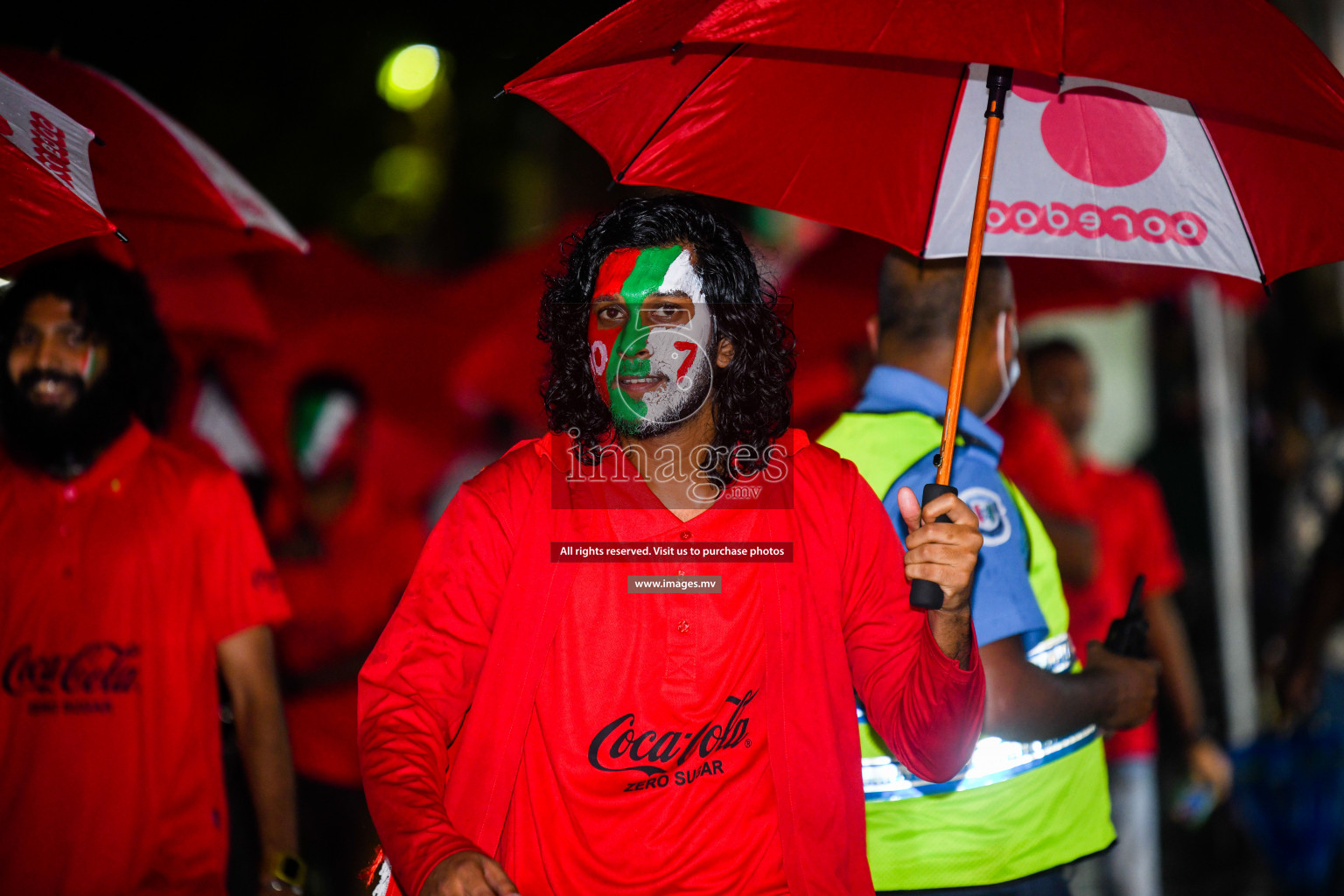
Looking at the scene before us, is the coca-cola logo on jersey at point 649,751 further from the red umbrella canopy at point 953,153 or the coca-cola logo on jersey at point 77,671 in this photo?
the coca-cola logo on jersey at point 77,671

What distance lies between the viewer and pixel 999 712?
3.01 metres

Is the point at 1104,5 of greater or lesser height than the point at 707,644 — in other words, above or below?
above

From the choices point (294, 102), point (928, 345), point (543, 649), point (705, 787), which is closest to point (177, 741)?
point (543, 649)

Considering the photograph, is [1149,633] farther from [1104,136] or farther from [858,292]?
[1104,136]

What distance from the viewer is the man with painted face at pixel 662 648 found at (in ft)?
8.00

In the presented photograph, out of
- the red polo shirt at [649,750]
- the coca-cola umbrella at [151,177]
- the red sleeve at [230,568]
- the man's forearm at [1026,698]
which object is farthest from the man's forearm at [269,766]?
the man's forearm at [1026,698]

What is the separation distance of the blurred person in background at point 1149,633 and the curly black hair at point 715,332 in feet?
9.89

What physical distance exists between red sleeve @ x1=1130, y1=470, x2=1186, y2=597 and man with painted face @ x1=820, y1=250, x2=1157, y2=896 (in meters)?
2.46

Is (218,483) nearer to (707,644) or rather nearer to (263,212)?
(263,212)

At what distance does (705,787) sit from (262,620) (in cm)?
155

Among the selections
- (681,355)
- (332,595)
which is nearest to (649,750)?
(681,355)

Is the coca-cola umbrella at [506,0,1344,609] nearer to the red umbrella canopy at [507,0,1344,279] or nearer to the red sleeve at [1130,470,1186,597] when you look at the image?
the red umbrella canopy at [507,0,1344,279]

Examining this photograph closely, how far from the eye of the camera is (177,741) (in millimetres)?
3307

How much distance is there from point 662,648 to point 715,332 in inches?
27.6
